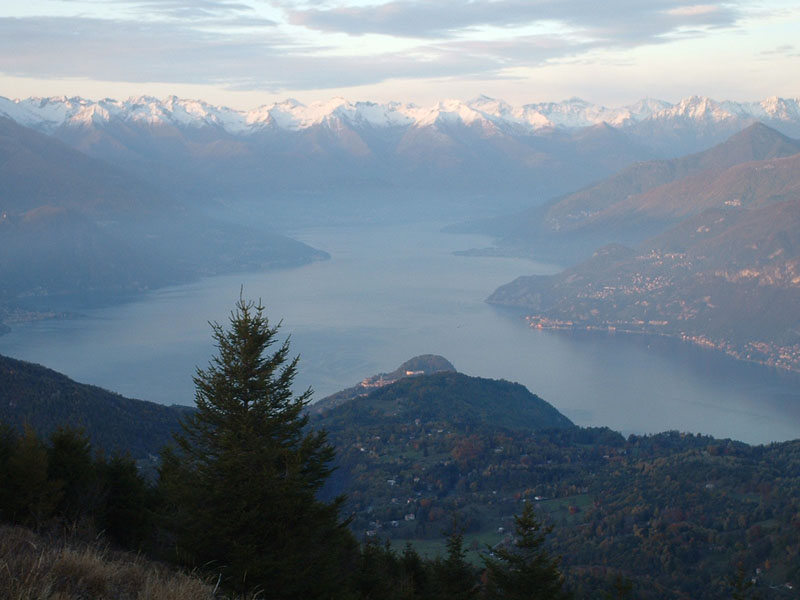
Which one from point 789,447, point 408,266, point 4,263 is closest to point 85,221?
point 4,263

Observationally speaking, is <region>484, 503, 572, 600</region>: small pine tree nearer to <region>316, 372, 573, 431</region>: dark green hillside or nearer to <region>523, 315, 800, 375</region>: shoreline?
<region>316, 372, 573, 431</region>: dark green hillside

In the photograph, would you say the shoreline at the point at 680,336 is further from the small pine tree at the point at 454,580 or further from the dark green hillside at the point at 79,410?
the small pine tree at the point at 454,580

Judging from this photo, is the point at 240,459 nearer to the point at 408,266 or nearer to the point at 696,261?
the point at 696,261

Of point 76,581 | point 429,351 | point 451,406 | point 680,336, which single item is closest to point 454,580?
point 76,581

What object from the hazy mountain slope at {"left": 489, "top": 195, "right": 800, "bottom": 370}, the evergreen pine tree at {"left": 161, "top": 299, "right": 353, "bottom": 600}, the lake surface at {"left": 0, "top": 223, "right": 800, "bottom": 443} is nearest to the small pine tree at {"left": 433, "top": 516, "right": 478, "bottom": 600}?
the evergreen pine tree at {"left": 161, "top": 299, "right": 353, "bottom": 600}

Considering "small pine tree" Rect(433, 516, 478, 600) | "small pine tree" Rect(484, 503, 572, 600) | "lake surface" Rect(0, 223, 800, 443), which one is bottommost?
"lake surface" Rect(0, 223, 800, 443)

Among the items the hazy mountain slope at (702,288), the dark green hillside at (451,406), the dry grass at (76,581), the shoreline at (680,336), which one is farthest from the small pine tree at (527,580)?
the hazy mountain slope at (702,288)
